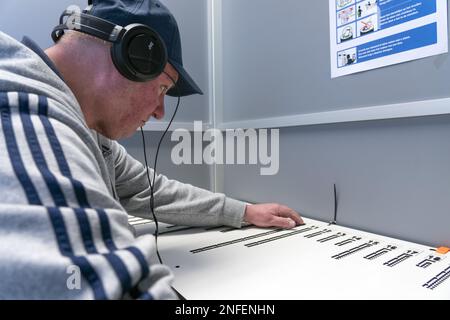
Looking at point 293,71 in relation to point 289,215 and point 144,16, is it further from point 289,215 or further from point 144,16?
point 144,16

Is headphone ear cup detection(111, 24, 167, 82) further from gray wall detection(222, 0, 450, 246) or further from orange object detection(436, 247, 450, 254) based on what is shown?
orange object detection(436, 247, 450, 254)

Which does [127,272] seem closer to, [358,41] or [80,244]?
[80,244]

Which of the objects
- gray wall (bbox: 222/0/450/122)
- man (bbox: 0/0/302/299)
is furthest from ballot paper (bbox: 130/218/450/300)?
gray wall (bbox: 222/0/450/122)

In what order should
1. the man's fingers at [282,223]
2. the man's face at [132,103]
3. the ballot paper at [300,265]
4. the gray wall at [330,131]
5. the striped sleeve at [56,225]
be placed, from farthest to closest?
the man's fingers at [282,223] → the gray wall at [330,131] → the man's face at [132,103] → the ballot paper at [300,265] → the striped sleeve at [56,225]

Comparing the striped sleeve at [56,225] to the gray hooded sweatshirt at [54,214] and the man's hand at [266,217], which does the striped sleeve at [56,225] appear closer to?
the gray hooded sweatshirt at [54,214]

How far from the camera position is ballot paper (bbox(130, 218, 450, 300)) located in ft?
1.58

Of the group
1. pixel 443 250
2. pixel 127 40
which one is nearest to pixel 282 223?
pixel 443 250

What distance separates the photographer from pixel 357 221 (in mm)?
845

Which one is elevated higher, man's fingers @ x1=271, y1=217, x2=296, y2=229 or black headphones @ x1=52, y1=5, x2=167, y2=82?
black headphones @ x1=52, y1=5, x2=167, y2=82

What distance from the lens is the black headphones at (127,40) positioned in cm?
52

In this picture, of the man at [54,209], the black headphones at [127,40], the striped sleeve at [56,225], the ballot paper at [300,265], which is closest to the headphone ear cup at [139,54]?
the black headphones at [127,40]

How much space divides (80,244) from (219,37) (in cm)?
124

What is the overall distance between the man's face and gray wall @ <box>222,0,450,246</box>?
1.57 feet

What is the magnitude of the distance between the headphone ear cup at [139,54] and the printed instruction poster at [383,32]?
1.73 feet
